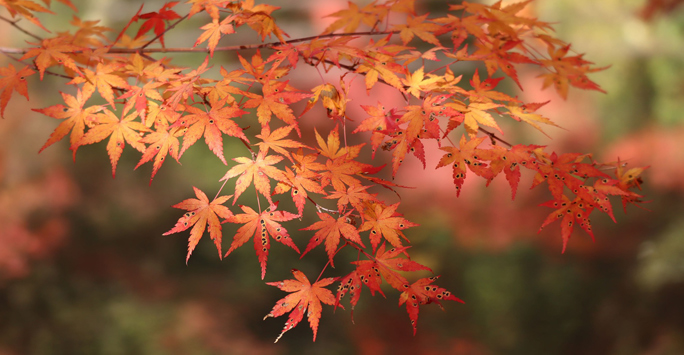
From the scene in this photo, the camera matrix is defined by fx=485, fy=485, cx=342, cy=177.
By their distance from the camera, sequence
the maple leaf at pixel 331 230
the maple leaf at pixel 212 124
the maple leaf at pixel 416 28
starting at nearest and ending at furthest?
the maple leaf at pixel 212 124 → the maple leaf at pixel 331 230 → the maple leaf at pixel 416 28

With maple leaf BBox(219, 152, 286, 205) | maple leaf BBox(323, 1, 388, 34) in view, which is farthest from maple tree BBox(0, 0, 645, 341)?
maple leaf BBox(323, 1, 388, 34)

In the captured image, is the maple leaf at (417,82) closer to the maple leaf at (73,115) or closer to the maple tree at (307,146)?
the maple tree at (307,146)

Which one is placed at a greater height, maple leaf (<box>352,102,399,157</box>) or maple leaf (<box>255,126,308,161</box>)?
maple leaf (<box>255,126,308,161</box>)

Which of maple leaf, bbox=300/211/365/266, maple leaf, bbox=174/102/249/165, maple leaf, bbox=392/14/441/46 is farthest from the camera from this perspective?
maple leaf, bbox=392/14/441/46

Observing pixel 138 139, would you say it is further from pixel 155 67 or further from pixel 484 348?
pixel 484 348

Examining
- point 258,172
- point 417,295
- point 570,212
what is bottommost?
point 417,295

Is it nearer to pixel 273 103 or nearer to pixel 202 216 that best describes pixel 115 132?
pixel 202 216

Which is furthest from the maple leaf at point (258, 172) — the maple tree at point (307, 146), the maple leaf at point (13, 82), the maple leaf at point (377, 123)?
the maple leaf at point (13, 82)

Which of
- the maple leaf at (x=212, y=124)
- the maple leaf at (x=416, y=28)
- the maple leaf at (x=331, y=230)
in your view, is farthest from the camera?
the maple leaf at (x=416, y=28)

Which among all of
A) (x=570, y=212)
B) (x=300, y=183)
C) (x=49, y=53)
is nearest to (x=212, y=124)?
(x=300, y=183)

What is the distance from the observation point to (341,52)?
1265mm

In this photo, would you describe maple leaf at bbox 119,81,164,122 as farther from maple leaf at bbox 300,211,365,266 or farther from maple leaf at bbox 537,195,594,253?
maple leaf at bbox 537,195,594,253

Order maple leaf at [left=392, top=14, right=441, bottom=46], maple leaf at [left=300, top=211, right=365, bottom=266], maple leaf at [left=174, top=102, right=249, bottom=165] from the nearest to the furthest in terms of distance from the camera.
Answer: maple leaf at [left=174, top=102, right=249, bottom=165]
maple leaf at [left=300, top=211, right=365, bottom=266]
maple leaf at [left=392, top=14, right=441, bottom=46]

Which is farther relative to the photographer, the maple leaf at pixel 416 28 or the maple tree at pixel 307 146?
the maple leaf at pixel 416 28
